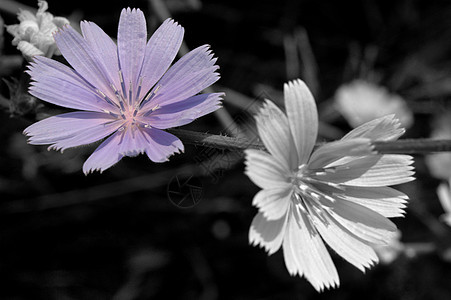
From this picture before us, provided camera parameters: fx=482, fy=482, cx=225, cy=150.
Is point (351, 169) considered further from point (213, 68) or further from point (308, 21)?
point (308, 21)

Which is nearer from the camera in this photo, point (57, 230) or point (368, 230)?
point (368, 230)

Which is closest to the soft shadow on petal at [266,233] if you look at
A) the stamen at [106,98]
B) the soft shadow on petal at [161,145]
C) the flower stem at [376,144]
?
the flower stem at [376,144]

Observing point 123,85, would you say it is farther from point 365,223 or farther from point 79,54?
point 365,223

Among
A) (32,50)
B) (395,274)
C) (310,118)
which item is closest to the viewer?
(310,118)

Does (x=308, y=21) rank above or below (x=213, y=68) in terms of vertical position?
below

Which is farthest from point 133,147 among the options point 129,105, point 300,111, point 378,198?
point 378,198

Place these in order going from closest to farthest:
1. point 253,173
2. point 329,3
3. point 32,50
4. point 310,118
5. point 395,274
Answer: point 253,173 < point 310,118 < point 32,50 < point 395,274 < point 329,3

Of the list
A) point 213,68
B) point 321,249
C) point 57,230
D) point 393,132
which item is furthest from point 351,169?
point 57,230
